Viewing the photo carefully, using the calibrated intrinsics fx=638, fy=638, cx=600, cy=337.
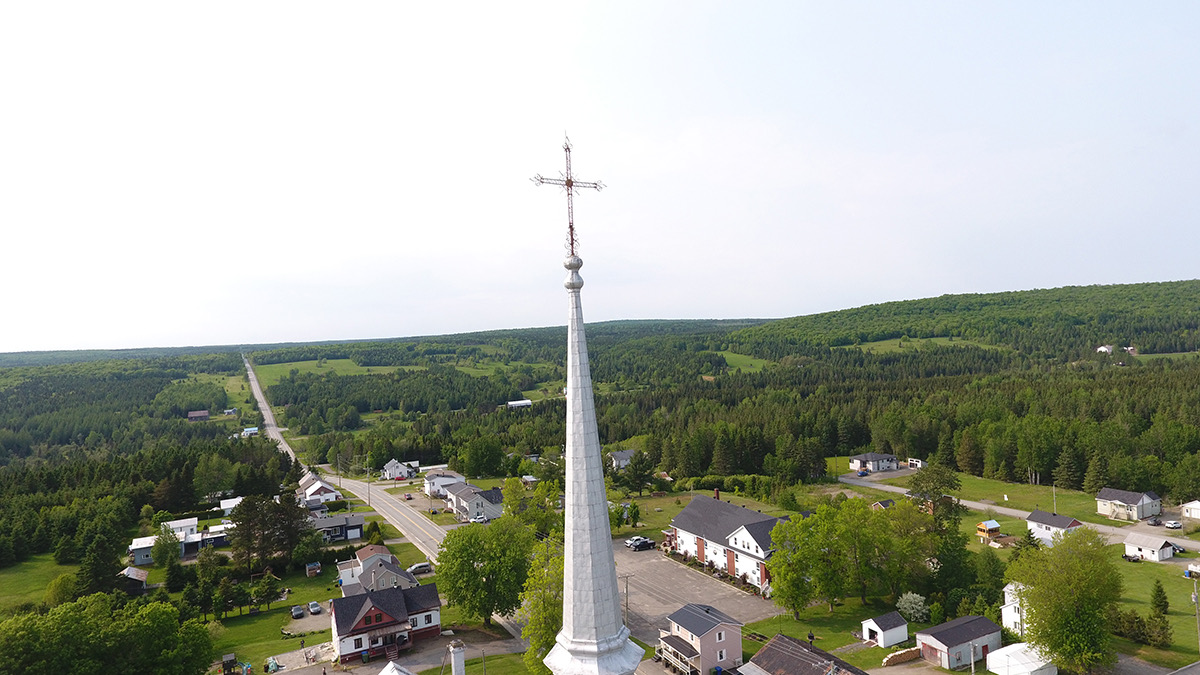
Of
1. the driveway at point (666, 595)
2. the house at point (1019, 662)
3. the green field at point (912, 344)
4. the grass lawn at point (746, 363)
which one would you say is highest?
the green field at point (912, 344)

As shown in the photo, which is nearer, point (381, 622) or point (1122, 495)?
point (381, 622)

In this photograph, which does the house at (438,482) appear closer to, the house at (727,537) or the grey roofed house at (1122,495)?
the house at (727,537)

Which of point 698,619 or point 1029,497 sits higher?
point 698,619

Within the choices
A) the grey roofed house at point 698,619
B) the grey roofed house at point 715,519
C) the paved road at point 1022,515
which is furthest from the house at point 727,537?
the paved road at point 1022,515

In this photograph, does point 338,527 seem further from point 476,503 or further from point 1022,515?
point 1022,515

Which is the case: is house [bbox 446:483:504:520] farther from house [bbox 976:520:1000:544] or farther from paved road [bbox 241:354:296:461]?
paved road [bbox 241:354:296:461]

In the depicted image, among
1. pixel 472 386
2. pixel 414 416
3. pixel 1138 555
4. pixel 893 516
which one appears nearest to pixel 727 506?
pixel 893 516

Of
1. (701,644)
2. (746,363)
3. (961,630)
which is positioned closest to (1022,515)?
(961,630)
